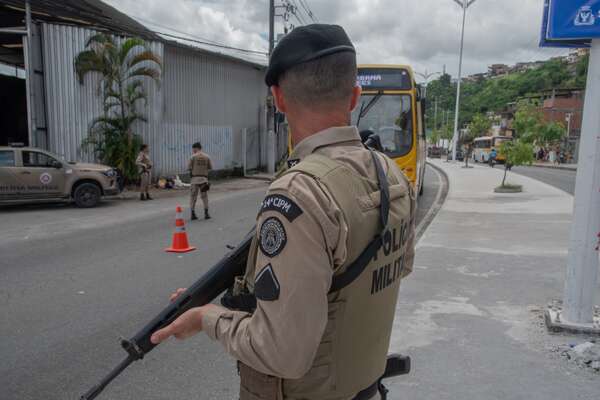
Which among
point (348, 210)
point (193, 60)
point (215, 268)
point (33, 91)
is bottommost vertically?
point (215, 268)

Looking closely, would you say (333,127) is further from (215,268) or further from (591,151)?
(591,151)

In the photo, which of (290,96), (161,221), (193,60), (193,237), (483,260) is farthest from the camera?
(193,60)

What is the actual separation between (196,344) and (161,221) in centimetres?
684

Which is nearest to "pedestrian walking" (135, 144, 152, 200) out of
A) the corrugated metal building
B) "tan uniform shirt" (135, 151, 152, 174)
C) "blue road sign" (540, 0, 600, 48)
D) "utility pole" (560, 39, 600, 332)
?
"tan uniform shirt" (135, 151, 152, 174)

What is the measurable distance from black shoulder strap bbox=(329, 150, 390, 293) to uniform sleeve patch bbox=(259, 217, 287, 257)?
0.65 ft

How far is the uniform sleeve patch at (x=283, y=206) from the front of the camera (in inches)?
46.4

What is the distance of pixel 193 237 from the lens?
29.1 ft

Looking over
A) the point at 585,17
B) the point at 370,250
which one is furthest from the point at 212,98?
the point at 370,250

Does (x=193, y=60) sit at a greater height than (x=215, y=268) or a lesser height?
greater

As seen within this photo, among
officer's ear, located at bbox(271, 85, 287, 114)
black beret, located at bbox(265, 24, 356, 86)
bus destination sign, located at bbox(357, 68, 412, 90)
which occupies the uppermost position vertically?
bus destination sign, located at bbox(357, 68, 412, 90)

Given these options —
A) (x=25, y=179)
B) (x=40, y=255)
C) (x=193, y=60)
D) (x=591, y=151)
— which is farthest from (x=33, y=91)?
(x=591, y=151)

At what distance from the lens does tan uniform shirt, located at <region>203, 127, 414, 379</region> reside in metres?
1.17

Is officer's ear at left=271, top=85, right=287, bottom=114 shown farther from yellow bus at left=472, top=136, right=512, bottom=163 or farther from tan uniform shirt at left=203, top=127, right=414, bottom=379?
yellow bus at left=472, top=136, right=512, bottom=163

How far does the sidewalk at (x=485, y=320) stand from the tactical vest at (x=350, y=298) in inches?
80.2
